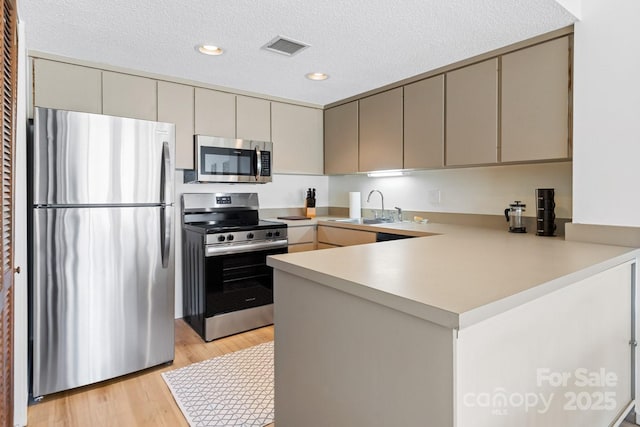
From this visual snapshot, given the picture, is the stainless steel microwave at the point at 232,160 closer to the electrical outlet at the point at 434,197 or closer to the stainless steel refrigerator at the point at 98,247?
the stainless steel refrigerator at the point at 98,247

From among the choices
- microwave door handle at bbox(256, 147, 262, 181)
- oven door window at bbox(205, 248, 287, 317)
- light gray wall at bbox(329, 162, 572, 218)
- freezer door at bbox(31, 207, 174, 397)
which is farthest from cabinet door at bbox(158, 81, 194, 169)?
light gray wall at bbox(329, 162, 572, 218)

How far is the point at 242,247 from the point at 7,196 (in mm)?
1724

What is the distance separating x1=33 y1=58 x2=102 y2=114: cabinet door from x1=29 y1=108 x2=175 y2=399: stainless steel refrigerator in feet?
2.09

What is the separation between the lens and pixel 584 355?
1.40 m

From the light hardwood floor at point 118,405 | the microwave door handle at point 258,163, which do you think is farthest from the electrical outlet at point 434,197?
the light hardwood floor at point 118,405

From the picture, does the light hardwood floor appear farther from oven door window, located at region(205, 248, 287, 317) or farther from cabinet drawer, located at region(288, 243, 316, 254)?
cabinet drawer, located at region(288, 243, 316, 254)

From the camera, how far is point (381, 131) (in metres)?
3.20

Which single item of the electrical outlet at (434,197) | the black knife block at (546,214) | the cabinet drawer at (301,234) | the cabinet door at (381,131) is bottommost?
the cabinet drawer at (301,234)

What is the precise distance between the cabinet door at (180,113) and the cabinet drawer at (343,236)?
1.32 metres

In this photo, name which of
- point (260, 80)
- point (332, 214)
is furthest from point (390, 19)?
point (332, 214)

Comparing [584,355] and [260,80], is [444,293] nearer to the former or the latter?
[584,355]

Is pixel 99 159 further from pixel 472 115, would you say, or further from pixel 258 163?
pixel 472 115

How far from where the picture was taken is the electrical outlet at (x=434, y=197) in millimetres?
3161

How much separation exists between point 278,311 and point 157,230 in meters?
1.29
